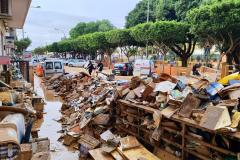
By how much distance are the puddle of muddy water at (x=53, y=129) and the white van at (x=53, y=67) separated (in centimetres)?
866

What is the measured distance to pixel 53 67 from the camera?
92.5 ft

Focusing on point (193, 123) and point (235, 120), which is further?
point (193, 123)

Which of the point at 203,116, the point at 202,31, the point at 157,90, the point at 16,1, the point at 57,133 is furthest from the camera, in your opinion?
the point at 202,31

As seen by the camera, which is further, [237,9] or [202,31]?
[202,31]

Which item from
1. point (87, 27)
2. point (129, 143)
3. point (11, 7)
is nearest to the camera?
point (129, 143)

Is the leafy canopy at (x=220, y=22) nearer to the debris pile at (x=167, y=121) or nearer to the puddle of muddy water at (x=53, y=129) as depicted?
the puddle of muddy water at (x=53, y=129)

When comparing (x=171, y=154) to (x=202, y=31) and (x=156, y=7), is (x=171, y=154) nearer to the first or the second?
(x=202, y=31)

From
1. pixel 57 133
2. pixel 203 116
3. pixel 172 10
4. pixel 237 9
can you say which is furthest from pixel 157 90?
pixel 172 10

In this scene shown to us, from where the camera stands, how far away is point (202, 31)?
25.4 metres

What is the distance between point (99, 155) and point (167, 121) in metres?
1.90

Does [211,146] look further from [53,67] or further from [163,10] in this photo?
[163,10]

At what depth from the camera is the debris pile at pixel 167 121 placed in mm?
5770

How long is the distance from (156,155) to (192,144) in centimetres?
122

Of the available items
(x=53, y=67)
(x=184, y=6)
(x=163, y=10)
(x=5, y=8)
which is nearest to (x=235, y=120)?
(x=5, y=8)
